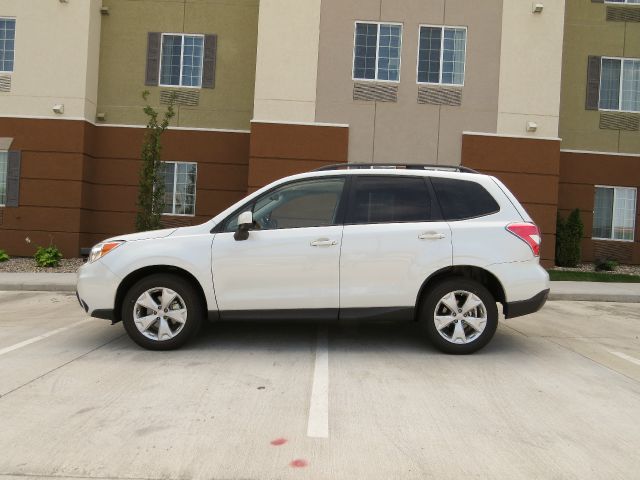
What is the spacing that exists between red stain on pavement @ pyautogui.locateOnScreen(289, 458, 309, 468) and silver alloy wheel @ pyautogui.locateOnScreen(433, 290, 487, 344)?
2.86 m

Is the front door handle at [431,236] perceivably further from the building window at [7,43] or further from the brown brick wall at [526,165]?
the building window at [7,43]

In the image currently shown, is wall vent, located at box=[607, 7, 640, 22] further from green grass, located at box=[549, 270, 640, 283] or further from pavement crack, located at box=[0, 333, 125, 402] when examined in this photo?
pavement crack, located at box=[0, 333, 125, 402]

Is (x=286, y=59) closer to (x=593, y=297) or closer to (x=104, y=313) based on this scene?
(x=593, y=297)

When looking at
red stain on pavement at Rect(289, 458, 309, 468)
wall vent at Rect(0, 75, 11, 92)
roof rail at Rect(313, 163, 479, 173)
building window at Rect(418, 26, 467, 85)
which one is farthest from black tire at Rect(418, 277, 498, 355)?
wall vent at Rect(0, 75, 11, 92)

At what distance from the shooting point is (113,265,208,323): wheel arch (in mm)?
6004

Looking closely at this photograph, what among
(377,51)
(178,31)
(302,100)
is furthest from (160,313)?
(178,31)

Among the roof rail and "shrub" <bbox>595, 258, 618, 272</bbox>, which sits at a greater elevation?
the roof rail

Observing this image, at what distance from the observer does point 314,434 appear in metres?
3.91

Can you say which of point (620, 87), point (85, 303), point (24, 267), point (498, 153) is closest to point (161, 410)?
point (85, 303)

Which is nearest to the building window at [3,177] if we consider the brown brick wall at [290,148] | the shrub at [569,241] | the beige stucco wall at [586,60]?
the brown brick wall at [290,148]

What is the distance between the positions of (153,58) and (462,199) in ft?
41.9

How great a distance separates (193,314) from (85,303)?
118 cm

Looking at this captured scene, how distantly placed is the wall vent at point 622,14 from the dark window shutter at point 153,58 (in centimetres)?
1330

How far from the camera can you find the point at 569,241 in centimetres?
1612
